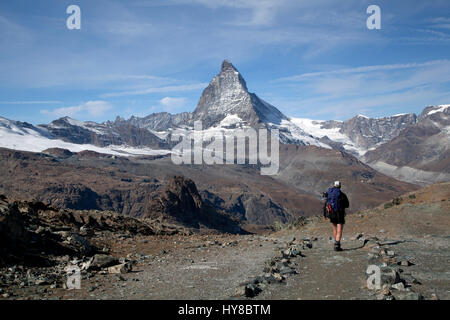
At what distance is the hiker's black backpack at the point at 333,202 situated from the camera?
1195 centimetres

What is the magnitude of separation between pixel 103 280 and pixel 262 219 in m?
162

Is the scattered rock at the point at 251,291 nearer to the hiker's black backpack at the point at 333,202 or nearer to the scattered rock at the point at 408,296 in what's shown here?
the scattered rock at the point at 408,296

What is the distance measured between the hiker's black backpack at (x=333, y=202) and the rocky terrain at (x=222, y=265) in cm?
128

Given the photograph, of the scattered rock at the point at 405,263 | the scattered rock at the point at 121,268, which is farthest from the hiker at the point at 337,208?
the scattered rock at the point at 121,268

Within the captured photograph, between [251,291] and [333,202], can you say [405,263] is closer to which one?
[333,202]

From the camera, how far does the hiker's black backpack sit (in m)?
12.0

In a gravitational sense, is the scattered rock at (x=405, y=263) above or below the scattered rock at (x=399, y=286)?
below

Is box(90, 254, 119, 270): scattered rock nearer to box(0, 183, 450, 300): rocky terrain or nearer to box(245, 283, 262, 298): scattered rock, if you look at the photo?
box(0, 183, 450, 300): rocky terrain

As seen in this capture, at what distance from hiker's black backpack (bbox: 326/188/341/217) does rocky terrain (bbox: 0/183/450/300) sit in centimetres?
128

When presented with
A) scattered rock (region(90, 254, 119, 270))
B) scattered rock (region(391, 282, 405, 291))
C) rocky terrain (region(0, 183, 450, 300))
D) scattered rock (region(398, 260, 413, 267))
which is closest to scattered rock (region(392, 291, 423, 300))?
rocky terrain (region(0, 183, 450, 300))
